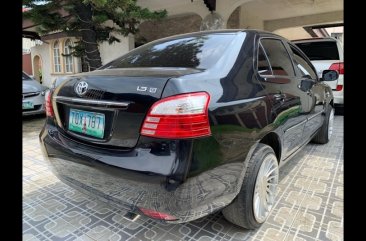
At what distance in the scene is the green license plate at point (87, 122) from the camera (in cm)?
176

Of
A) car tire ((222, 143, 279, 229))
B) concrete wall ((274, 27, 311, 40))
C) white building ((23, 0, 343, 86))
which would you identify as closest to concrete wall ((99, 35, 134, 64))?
white building ((23, 0, 343, 86))

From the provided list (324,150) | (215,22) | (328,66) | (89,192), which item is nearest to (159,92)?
(89,192)

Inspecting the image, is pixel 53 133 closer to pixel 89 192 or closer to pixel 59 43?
pixel 89 192

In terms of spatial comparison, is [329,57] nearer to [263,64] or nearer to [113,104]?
[263,64]

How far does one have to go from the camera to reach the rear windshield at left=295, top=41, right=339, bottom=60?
6.20 metres

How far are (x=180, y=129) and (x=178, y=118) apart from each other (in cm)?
6

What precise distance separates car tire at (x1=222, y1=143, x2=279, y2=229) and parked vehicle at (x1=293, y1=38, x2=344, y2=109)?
174 inches

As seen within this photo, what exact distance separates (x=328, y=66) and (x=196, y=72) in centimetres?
512

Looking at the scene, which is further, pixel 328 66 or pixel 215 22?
pixel 215 22

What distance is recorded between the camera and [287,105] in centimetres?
246

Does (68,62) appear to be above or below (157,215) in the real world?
above

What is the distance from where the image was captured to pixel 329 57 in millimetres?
6215

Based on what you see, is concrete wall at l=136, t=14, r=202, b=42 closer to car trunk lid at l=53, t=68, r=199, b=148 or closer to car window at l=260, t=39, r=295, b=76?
car window at l=260, t=39, r=295, b=76

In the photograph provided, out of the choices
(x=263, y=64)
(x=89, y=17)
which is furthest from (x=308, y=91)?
(x=89, y=17)
